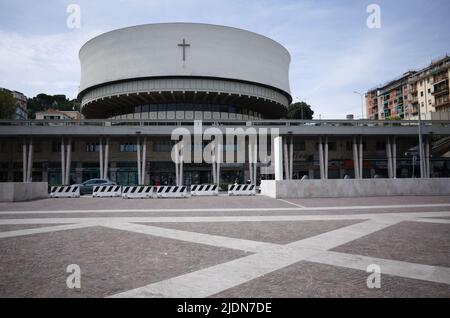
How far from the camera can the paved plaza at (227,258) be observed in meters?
4.16

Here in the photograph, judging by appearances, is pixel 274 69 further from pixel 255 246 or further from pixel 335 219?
pixel 255 246

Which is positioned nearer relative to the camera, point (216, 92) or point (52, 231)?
point (52, 231)

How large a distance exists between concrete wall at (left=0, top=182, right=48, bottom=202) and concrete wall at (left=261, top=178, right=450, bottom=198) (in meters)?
17.0

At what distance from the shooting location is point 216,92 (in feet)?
138

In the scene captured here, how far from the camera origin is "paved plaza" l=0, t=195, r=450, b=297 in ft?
13.6

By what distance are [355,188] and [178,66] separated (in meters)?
30.0

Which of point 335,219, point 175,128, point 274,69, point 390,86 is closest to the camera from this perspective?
point 335,219

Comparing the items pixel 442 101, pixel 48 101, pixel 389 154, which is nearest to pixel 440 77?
pixel 442 101

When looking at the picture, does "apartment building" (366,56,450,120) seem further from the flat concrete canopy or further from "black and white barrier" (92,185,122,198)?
"black and white barrier" (92,185,122,198)

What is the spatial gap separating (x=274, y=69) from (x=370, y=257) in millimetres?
45382

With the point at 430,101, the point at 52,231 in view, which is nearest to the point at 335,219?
the point at 52,231

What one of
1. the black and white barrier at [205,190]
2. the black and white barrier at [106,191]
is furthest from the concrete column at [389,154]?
the black and white barrier at [106,191]

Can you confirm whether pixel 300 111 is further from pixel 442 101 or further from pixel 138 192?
pixel 138 192

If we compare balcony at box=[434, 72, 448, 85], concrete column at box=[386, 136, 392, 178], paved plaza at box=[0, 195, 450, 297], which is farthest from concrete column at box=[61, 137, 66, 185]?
balcony at box=[434, 72, 448, 85]
